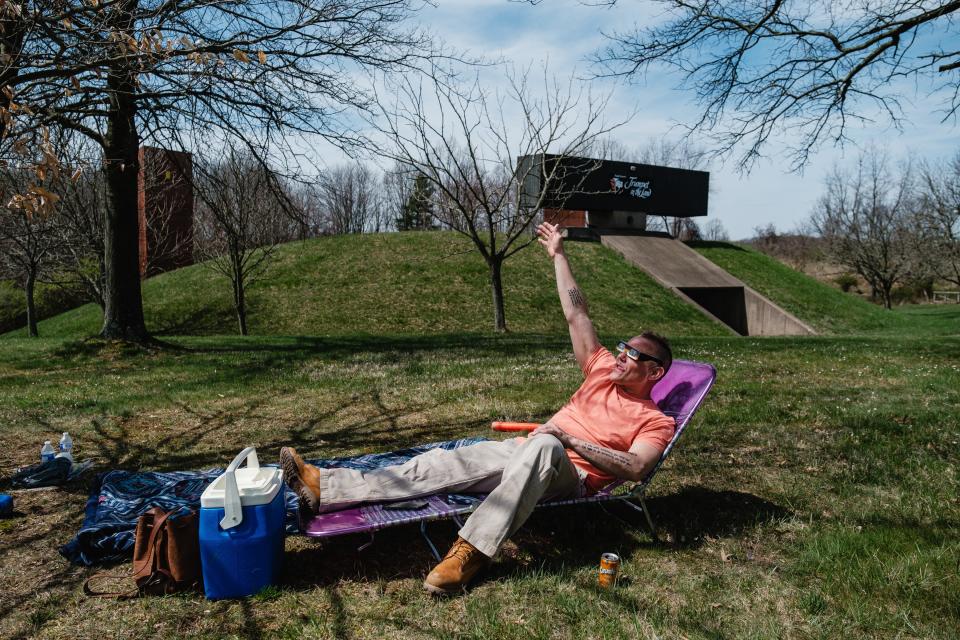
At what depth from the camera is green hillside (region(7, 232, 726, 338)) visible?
24875mm

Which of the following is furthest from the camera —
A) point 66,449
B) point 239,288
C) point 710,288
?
point 710,288

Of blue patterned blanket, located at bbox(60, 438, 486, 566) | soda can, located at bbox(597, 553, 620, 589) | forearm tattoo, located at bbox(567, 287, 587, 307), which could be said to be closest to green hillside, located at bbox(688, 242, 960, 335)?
forearm tattoo, located at bbox(567, 287, 587, 307)

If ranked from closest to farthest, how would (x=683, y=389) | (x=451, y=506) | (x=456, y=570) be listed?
(x=456, y=570) → (x=451, y=506) → (x=683, y=389)

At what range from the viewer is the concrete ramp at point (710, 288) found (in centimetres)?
3084

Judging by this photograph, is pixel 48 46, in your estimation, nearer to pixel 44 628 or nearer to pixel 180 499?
pixel 180 499

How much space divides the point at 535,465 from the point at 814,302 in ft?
114

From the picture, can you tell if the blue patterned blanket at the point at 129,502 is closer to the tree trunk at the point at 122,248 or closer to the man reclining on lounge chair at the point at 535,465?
the man reclining on lounge chair at the point at 535,465

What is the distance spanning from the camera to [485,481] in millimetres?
4090

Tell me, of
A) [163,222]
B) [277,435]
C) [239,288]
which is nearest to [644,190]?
[239,288]

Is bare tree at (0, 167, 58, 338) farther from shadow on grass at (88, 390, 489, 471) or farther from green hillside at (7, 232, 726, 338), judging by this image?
shadow on grass at (88, 390, 489, 471)

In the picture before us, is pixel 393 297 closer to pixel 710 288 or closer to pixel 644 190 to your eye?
pixel 710 288

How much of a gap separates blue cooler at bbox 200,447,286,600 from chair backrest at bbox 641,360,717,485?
8.49 feet

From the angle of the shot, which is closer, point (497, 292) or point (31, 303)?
point (497, 292)

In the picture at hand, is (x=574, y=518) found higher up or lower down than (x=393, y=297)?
lower down
